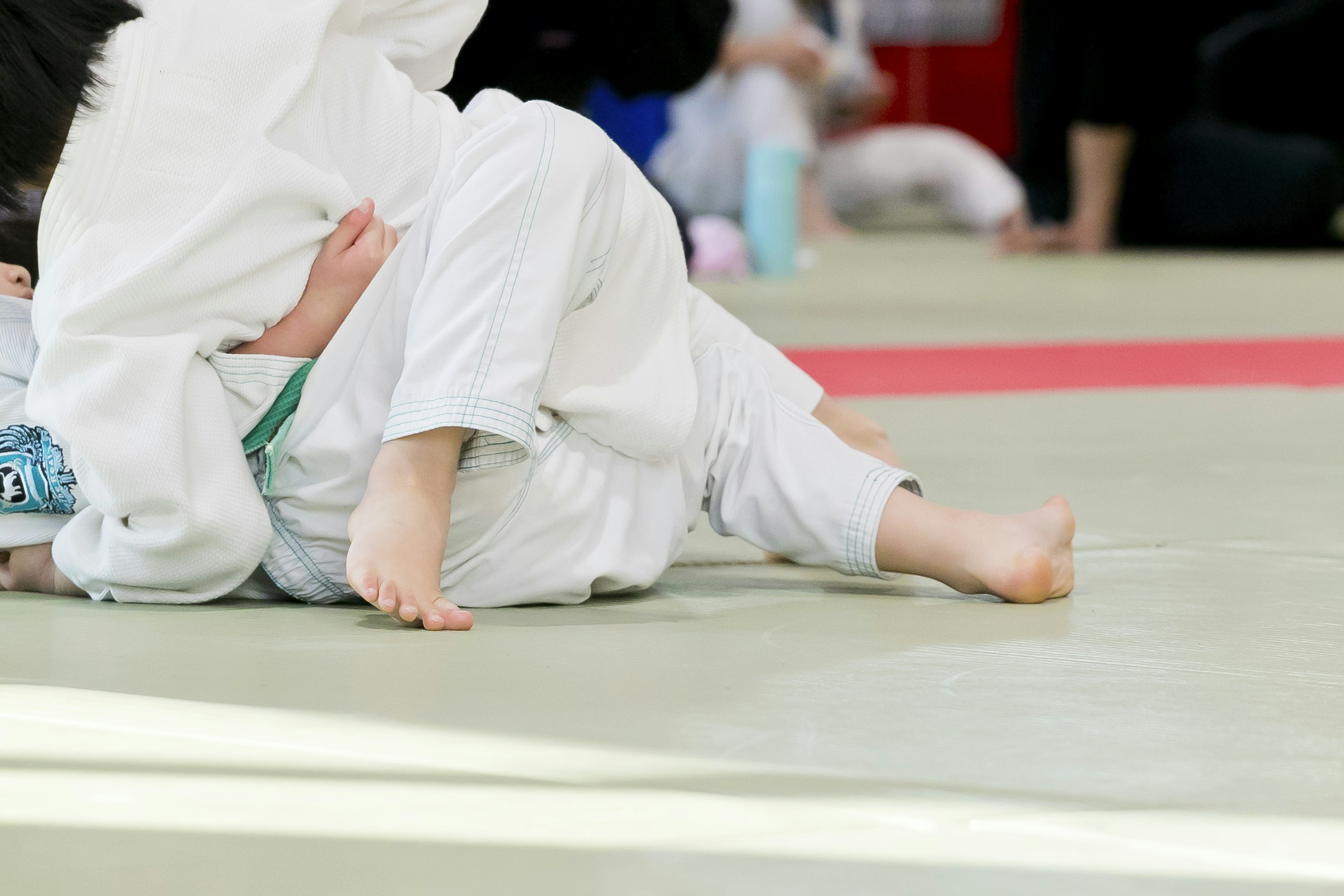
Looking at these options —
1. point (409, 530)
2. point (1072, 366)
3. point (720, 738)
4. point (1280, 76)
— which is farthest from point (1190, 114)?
point (720, 738)

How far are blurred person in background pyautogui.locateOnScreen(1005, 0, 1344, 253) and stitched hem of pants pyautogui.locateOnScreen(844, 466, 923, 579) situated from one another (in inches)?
157

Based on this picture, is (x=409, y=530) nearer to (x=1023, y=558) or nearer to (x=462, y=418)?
(x=462, y=418)

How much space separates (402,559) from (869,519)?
310mm

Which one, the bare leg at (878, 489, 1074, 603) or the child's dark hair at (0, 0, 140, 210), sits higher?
the child's dark hair at (0, 0, 140, 210)

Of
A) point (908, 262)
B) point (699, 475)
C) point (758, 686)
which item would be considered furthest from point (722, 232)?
point (758, 686)

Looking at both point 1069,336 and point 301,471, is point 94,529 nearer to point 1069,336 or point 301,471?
point 301,471

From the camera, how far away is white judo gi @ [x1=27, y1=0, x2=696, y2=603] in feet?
3.02

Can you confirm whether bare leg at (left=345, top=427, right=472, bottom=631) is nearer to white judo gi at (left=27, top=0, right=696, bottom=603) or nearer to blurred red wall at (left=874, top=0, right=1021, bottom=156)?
white judo gi at (left=27, top=0, right=696, bottom=603)

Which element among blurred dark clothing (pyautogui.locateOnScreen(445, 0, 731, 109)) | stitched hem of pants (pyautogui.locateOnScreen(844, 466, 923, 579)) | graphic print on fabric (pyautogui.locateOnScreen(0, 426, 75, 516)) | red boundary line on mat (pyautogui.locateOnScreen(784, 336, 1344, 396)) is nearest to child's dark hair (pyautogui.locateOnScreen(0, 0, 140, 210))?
graphic print on fabric (pyautogui.locateOnScreen(0, 426, 75, 516))

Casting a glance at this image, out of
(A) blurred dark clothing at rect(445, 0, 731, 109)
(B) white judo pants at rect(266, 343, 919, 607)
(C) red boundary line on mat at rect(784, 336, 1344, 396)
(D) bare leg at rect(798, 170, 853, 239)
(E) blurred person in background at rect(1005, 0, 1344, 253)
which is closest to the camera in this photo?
(B) white judo pants at rect(266, 343, 919, 607)

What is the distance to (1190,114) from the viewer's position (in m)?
4.93

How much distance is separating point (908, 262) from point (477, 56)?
7.58ft

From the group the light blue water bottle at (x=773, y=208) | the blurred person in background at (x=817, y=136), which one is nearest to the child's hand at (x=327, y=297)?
the light blue water bottle at (x=773, y=208)

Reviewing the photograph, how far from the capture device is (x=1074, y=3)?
15.4 ft
